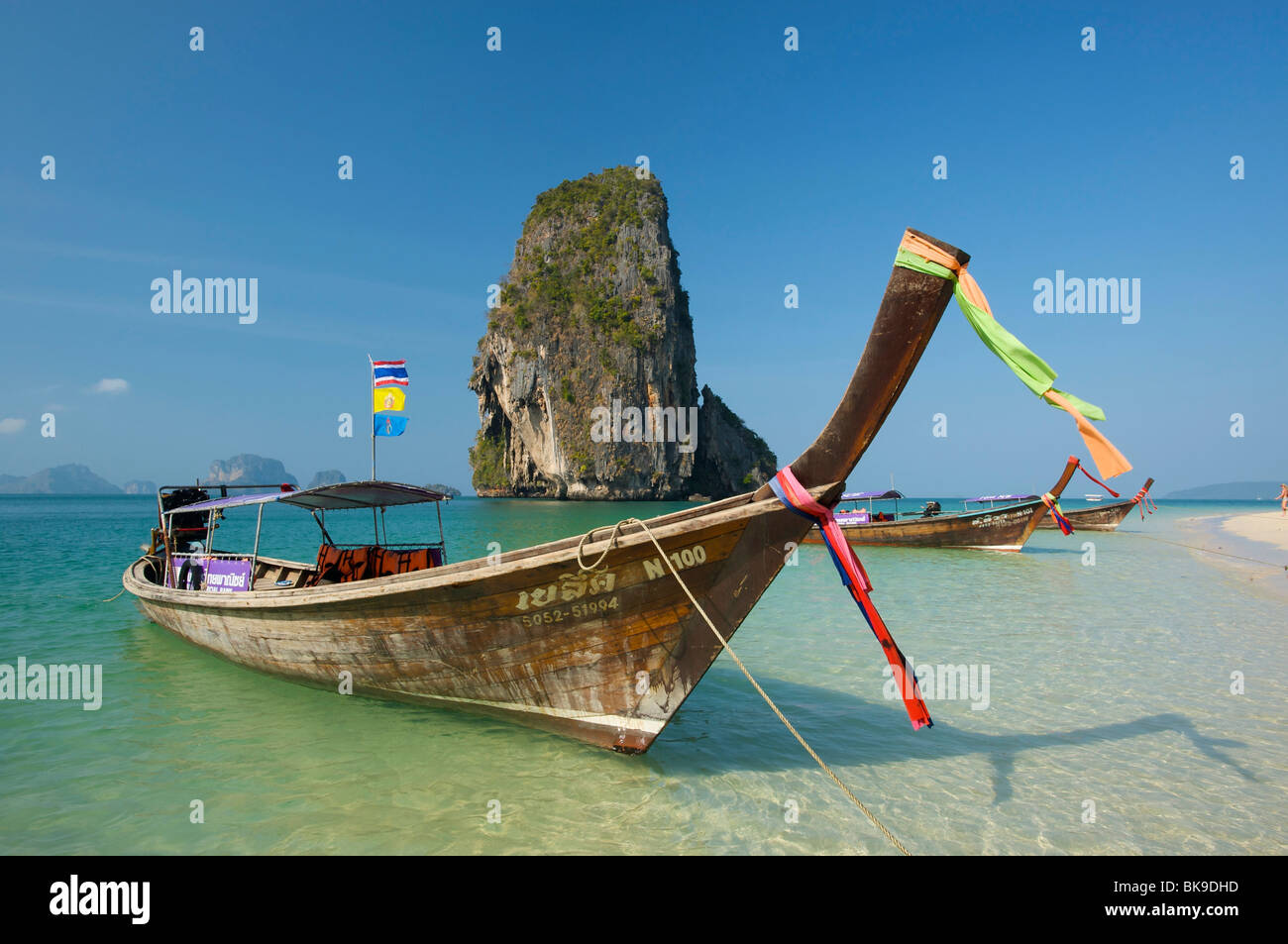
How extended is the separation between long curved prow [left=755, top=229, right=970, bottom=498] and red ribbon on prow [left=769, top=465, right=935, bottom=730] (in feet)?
0.43

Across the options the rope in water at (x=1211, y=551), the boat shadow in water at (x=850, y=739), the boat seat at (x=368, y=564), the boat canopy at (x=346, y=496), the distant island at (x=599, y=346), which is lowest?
the rope in water at (x=1211, y=551)

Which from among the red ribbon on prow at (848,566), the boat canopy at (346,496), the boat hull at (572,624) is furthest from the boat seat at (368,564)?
the red ribbon on prow at (848,566)

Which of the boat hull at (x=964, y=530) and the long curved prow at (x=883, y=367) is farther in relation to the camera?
the boat hull at (x=964, y=530)

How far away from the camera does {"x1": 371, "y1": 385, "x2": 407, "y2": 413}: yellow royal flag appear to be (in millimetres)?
7648

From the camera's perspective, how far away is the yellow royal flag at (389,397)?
7648mm

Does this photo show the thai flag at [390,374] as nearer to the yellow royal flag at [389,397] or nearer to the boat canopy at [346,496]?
the yellow royal flag at [389,397]

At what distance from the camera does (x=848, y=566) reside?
412 centimetres

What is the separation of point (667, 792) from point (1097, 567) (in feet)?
59.8

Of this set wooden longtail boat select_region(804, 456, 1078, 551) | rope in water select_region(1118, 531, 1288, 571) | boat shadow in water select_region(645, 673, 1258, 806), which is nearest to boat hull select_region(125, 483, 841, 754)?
boat shadow in water select_region(645, 673, 1258, 806)

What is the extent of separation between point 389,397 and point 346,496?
1355 mm

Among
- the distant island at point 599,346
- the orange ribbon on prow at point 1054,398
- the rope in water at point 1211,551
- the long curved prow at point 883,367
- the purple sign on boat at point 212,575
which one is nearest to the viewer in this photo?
the orange ribbon on prow at point 1054,398

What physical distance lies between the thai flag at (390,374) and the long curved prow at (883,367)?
Answer: 548 cm

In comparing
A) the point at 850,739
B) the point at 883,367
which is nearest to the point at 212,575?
the point at 850,739
